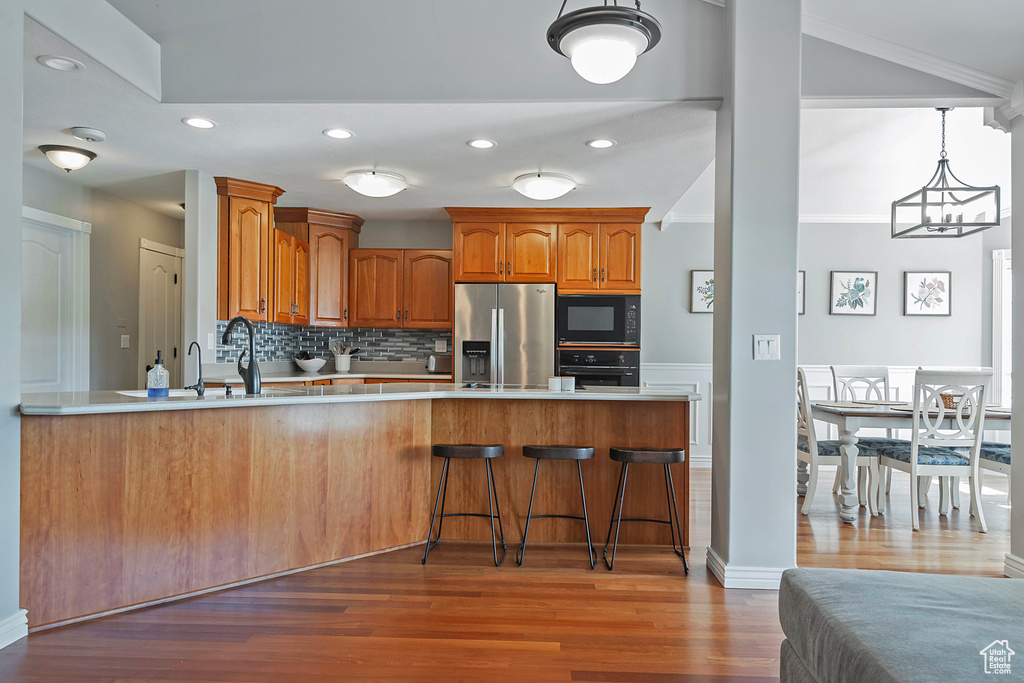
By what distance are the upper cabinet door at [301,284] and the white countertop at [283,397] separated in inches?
87.2

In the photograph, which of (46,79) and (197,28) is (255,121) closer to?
(197,28)

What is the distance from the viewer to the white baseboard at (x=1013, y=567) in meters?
3.12

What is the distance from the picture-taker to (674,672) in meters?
2.16

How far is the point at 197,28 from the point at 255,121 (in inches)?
19.7

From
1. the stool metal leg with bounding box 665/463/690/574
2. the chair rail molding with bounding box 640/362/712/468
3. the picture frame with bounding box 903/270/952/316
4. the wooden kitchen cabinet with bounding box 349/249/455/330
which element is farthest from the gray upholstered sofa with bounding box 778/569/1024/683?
the picture frame with bounding box 903/270/952/316

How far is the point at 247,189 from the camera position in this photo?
16.3 feet

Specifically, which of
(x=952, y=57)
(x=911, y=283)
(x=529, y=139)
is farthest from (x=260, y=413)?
(x=911, y=283)

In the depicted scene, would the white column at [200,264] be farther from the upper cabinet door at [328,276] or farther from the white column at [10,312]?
the white column at [10,312]

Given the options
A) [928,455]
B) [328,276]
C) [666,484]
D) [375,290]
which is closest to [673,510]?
[666,484]

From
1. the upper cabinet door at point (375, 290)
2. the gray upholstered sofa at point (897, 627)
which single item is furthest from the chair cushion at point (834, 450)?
the upper cabinet door at point (375, 290)

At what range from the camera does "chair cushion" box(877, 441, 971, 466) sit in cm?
414

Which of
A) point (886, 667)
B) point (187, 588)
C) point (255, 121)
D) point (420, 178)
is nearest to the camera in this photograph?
point (886, 667)

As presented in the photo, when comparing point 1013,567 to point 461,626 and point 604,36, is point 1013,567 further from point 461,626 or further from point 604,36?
point 604,36

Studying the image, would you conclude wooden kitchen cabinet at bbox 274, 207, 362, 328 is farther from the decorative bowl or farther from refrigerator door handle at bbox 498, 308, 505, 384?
refrigerator door handle at bbox 498, 308, 505, 384
